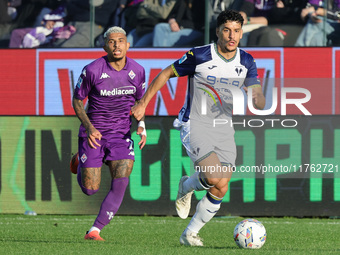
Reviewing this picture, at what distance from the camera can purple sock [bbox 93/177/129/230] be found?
7535mm

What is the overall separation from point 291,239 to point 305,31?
18.6 ft

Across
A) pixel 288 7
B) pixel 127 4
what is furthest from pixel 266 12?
pixel 127 4

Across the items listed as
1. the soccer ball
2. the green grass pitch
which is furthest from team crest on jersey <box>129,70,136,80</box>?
the soccer ball

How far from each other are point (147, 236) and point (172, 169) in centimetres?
250

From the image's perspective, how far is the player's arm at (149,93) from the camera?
22.1 ft

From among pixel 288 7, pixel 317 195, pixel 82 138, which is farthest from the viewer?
pixel 288 7

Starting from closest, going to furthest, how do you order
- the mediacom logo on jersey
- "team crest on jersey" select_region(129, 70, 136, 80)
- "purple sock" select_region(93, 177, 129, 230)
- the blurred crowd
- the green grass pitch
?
the green grass pitch
the mediacom logo on jersey
"purple sock" select_region(93, 177, 129, 230)
"team crest on jersey" select_region(129, 70, 136, 80)
the blurred crowd

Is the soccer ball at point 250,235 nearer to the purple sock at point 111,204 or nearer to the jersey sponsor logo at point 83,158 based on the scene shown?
the purple sock at point 111,204

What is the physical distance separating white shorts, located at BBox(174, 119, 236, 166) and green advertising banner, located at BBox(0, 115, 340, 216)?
329cm

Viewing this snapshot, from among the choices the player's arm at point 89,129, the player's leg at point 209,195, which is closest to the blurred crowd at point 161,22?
the player's arm at point 89,129

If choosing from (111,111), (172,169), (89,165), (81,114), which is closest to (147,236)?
(89,165)

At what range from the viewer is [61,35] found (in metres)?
13.4

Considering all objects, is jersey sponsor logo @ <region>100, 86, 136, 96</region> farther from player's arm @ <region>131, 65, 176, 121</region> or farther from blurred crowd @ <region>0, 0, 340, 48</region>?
blurred crowd @ <region>0, 0, 340, 48</region>

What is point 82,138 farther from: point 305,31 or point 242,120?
point 305,31
